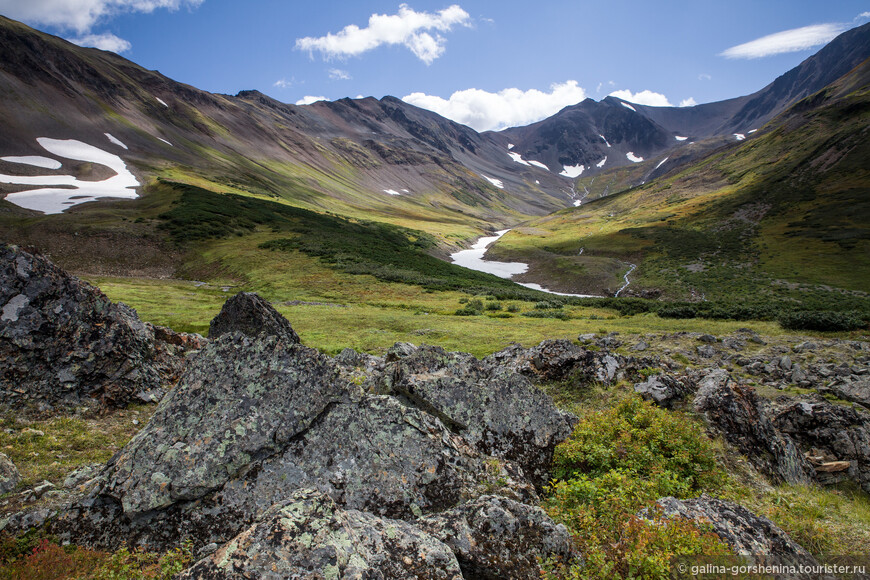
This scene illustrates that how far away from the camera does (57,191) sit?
85688mm

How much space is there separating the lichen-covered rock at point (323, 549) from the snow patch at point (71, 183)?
326 ft

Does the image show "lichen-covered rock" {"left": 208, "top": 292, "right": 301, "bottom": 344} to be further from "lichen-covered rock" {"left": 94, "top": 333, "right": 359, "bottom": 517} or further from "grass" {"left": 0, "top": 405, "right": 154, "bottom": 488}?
"lichen-covered rock" {"left": 94, "top": 333, "right": 359, "bottom": 517}

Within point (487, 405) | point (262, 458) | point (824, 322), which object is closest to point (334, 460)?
point (262, 458)

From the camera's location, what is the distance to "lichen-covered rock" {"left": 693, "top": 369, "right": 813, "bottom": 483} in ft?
30.6

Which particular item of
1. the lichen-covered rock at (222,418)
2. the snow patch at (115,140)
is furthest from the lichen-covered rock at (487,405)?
the snow patch at (115,140)

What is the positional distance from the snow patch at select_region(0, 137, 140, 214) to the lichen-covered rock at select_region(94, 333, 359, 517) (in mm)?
95943

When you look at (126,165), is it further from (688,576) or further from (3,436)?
(688,576)

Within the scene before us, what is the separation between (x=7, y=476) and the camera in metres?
6.77

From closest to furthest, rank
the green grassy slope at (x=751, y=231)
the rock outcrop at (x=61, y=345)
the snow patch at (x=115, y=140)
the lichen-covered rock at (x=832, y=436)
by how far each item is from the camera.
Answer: the lichen-covered rock at (x=832, y=436) → the rock outcrop at (x=61, y=345) → the green grassy slope at (x=751, y=231) → the snow patch at (x=115, y=140)

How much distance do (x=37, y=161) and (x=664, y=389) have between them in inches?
5756

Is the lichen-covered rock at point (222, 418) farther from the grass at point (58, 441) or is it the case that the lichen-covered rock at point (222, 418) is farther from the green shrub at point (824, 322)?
the green shrub at point (824, 322)

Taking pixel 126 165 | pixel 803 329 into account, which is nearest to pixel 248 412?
pixel 803 329

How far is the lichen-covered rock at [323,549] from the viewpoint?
3.94 meters

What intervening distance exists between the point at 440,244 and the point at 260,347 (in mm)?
125366
